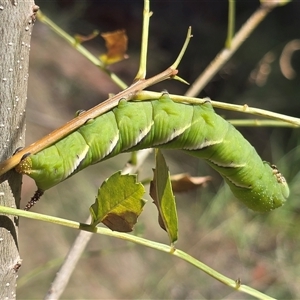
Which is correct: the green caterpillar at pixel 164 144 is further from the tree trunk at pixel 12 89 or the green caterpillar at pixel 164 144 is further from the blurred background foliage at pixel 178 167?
the blurred background foliage at pixel 178 167

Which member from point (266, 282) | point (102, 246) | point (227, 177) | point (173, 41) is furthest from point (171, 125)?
point (173, 41)

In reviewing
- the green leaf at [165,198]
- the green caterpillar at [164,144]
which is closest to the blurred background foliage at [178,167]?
the green caterpillar at [164,144]

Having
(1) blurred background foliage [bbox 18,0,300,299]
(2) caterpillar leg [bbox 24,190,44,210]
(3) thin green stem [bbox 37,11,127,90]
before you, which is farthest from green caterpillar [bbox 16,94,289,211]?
(1) blurred background foliage [bbox 18,0,300,299]

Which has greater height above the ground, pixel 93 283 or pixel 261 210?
pixel 261 210

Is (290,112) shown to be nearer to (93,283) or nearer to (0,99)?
(93,283)

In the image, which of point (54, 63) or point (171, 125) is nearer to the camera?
point (171, 125)

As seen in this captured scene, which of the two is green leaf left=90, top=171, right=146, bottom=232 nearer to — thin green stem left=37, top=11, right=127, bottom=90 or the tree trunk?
the tree trunk
